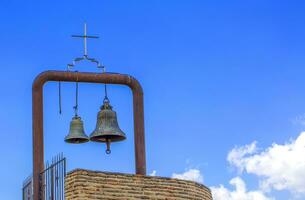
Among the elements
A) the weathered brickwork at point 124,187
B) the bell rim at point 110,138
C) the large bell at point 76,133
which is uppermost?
the large bell at point 76,133

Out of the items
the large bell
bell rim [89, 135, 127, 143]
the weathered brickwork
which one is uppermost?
the large bell

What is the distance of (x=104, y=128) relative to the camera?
15273 millimetres

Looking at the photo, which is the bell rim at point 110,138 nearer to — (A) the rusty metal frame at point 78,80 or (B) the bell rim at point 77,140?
(B) the bell rim at point 77,140

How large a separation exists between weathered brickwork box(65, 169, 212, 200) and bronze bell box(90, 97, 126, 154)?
47.0 inches

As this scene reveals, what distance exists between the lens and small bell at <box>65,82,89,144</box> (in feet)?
50.5

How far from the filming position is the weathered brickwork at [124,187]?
13.8 metres

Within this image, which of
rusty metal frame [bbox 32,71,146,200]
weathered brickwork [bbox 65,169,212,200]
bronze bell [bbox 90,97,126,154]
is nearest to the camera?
weathered brickwork [bbox 65,169,212,200]

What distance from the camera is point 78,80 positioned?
15.6 m

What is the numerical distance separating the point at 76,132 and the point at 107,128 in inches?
23.3

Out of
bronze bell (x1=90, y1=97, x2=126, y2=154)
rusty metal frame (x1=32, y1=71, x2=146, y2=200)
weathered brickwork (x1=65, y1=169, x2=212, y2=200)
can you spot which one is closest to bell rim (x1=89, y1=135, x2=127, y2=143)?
bronze bell (x1=90, y1=97, x2=126, y2=154)

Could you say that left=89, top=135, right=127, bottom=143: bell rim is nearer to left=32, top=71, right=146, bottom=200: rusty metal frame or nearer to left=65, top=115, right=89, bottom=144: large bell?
left=65, top=115, right=89, bottom=144: large bell

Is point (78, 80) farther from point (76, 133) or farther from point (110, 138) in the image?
point (110, 138)

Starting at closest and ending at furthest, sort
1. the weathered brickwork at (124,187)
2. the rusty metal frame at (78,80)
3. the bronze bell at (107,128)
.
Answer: the weathered brickwork at (124,187)
the rusty metal frame at (78,80)
the bronze bell at (107,128)

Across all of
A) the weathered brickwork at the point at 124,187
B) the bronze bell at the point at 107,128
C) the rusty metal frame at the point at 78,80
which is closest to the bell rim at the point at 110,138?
the bronze bell at the point at 107,128
